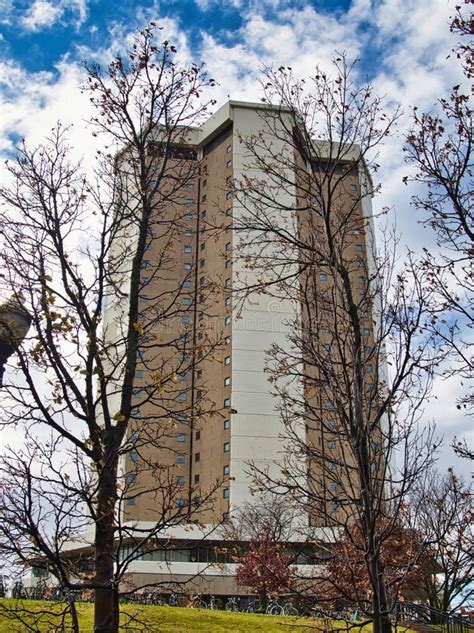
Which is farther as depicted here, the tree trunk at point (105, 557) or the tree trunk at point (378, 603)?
the tree trunk at point (105, 557)

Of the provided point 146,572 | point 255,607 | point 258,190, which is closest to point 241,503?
point 146,572

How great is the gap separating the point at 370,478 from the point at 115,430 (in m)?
3.02

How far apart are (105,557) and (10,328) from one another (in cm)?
285

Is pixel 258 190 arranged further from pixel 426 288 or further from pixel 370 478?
pixel 370 478

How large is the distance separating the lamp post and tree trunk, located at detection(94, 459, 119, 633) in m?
1.88

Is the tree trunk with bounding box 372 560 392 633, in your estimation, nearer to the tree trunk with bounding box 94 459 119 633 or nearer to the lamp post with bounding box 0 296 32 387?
the tree trunk with bounding box 94 459 119 633

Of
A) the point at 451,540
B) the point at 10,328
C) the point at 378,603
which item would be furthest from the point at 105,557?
the point at 451,540

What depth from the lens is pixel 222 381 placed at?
208 feet

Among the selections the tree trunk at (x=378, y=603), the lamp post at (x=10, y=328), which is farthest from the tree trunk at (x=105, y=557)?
the tree trunk at (x=378, y=603)

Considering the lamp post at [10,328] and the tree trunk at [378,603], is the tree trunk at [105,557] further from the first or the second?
the tree trunk at [378,603]

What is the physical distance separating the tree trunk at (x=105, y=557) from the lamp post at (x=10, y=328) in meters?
1.88

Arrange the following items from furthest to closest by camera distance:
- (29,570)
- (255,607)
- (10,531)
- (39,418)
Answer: (255,607), (39,418), (29,570), (10,531)

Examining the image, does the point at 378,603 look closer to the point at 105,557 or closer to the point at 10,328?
the point at 105,557

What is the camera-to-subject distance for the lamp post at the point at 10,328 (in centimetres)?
602
